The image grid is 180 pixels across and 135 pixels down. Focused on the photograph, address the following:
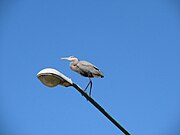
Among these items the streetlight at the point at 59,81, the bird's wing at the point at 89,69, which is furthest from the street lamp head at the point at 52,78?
the bird's wing at the point at 89,69

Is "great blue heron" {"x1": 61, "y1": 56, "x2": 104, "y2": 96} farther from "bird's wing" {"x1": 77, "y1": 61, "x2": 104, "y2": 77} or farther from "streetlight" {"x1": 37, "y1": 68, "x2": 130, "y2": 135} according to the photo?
"streetlight" {"x1": 37, "y1": 68, "x2": 130, "y2": 135}

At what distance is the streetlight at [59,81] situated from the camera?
3.04m

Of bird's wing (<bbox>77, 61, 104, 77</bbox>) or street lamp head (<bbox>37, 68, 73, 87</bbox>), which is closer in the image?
street lamp head (<bbox>37, 68, 73, 87</bbox>)

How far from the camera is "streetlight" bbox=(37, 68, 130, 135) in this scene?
3.04 metres

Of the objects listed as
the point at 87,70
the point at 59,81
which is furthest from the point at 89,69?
the point at 59,81

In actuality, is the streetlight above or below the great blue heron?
below

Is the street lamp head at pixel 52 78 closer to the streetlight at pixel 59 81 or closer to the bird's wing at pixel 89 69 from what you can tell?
the streetlight at pixel 59 81

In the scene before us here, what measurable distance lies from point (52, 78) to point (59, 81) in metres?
0.07

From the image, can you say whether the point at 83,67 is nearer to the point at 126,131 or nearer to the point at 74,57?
the point at 74,57

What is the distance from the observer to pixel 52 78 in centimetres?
307

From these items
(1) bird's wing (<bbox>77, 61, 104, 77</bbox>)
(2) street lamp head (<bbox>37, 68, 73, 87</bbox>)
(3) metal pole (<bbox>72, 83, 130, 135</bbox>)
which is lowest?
(3) metal pole (<bbox>72, 83, 130, 135</bbox>)

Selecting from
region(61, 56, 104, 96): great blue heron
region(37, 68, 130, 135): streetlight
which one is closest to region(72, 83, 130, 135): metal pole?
region(37, 68, 130, 135): streetlight

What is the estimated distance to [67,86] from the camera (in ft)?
10.2

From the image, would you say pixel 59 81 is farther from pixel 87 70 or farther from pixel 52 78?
pixel 87 70
